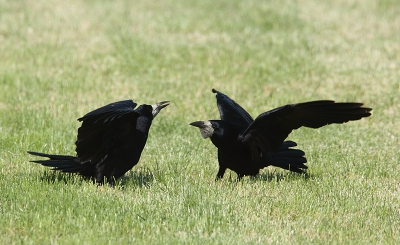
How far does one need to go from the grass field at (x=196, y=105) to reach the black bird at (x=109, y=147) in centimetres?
17

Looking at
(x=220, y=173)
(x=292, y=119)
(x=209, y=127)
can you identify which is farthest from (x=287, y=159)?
(x=209, y=127)

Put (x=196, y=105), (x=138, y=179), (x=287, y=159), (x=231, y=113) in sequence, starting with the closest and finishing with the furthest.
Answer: (x=138, y=179)
(x=287, y=159)
(x=231, y=113)
(x=196, y=105)

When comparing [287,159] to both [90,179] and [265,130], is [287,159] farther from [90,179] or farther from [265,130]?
[90,179]

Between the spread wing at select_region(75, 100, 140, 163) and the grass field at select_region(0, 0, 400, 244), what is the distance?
1.06 feet

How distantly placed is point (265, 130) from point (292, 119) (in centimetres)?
31

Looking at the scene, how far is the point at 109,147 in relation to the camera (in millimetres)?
5984

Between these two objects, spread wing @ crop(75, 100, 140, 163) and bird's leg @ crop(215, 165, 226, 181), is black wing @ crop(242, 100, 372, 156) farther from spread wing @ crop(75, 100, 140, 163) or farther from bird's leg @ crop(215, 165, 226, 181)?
spread wing @ crop(75, 100, 140, 163)

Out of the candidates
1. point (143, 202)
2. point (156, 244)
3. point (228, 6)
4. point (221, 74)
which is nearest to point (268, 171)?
point (143, 202)

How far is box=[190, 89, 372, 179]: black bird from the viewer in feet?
18.2

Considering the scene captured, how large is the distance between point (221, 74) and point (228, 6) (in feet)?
12.1

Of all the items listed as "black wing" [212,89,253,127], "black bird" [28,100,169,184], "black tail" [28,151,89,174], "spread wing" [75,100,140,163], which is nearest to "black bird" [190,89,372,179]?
"black wing" [212,89,253,127]

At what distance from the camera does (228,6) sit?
13641mm

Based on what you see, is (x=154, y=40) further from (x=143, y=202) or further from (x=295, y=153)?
(x=143, y=202)

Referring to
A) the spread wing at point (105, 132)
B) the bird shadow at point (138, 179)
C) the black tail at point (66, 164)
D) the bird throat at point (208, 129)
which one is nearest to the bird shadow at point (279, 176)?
the bird throat at point (208, 129)
